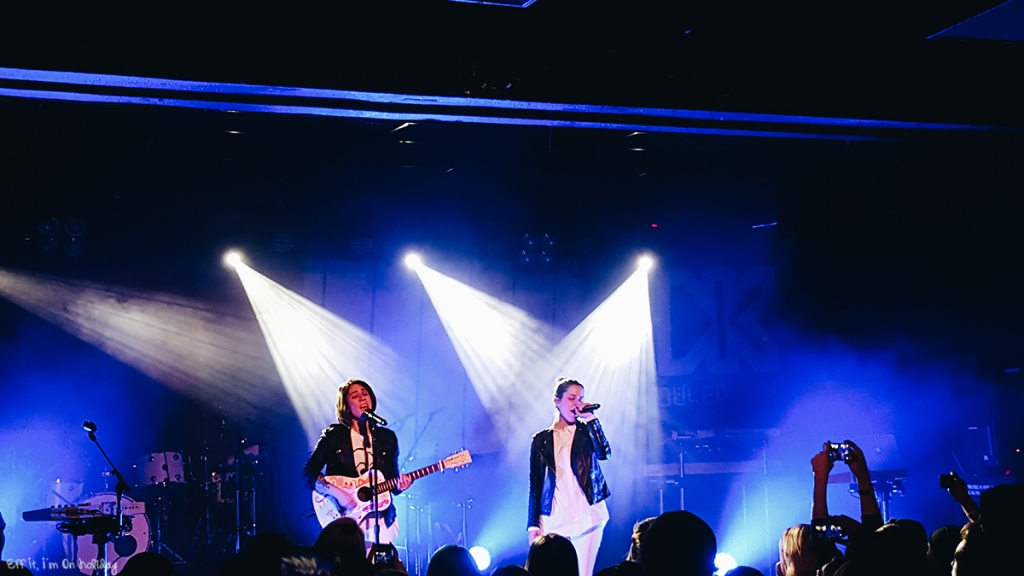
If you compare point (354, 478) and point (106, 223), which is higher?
point (106, 223)

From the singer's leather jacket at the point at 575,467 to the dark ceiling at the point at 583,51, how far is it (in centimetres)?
304

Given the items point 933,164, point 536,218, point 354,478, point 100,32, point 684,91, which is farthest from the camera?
point 536,218

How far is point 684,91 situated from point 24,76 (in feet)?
11.0

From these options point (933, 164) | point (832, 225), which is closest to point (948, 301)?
point (832, 225)

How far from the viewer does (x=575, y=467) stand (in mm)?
7234

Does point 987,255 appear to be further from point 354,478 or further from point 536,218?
point 354,478

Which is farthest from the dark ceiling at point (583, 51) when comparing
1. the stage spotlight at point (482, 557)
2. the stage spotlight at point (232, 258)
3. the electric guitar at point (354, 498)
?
the stage spotlight at point (232, 258)

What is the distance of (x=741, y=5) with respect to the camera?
5.28 m

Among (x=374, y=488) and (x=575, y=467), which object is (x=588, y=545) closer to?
(x=575, y=467)

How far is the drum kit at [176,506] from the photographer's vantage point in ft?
33.5

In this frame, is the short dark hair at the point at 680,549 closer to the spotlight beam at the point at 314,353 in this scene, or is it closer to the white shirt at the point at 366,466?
the white shirt at the point at 366,466

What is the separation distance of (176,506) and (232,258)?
116 inches

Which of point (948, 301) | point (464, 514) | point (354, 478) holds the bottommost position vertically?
point (464, 514)

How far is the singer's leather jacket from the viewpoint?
7184 mm
